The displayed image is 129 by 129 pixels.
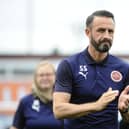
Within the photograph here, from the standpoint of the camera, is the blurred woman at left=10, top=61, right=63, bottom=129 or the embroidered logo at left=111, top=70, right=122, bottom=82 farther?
the blurred woman at left=10, top=61, right=63, bottom=129

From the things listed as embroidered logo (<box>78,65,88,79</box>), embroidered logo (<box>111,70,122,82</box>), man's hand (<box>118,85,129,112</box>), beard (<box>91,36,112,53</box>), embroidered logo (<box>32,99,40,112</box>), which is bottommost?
embroidered logo (<box>32,99,40,112</box>)

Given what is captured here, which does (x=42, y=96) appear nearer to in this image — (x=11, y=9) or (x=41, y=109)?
(x=41, y=109)

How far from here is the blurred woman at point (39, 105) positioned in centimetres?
979

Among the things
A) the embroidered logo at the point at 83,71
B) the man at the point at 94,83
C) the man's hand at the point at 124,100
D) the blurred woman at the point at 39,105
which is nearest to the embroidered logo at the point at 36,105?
the blurred woman at the point at 39,105

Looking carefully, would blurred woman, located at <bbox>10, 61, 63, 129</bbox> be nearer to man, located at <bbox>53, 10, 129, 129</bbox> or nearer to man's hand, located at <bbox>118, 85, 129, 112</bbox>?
man, located at <bbox>53, 10, 129, 129</bbox>

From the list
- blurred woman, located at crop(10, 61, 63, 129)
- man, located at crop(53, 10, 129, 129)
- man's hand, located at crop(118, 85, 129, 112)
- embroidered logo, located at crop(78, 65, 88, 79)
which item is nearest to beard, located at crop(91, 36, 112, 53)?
man, located at crop(53, 10, 129, 129)

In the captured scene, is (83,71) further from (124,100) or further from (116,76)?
(124,100)

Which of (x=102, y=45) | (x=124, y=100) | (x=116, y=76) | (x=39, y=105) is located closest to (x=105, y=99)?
(x=124, y=100)

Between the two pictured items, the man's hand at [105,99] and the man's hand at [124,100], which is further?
the man's hand at [124,100]

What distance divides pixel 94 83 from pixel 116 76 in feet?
0.67

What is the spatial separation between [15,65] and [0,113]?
2.66 feet

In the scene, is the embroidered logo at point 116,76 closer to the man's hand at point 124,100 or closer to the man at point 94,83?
the man at point 94,83

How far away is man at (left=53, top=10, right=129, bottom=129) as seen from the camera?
781 cm

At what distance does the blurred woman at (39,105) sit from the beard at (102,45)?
2.01 meters
